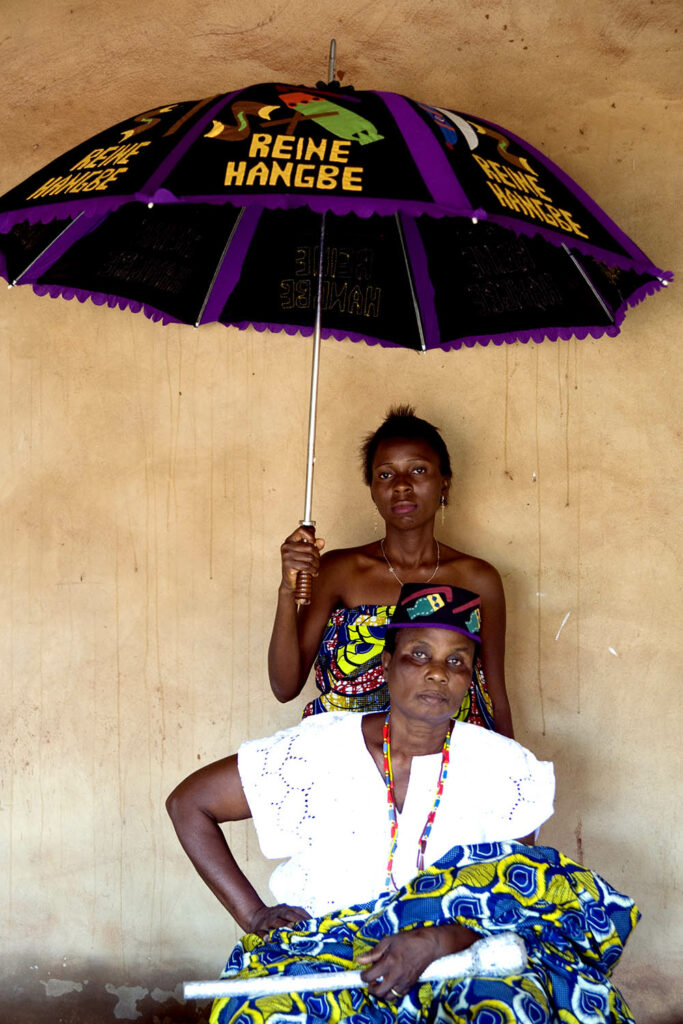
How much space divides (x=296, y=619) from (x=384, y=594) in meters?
0.34

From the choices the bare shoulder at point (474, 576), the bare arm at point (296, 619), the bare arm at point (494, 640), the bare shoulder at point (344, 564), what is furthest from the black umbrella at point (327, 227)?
the bare arm at point (494, 640)

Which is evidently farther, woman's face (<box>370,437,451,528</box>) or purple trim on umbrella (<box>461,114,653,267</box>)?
woman's face (<box>370,437,451,528</box>)

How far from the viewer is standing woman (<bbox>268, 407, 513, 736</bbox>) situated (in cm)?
321

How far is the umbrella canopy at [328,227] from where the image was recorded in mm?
2289

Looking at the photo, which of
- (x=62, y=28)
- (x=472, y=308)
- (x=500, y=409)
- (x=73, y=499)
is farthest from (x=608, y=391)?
(x=62, y=28)

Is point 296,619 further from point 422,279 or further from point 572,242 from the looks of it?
point 572,242

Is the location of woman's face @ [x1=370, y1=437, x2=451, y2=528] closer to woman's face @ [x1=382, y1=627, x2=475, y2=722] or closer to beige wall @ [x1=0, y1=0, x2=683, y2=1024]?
beige wall @ [x1=0, y1=0, x2=683, y2=1024]

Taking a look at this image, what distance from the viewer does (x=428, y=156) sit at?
237cm

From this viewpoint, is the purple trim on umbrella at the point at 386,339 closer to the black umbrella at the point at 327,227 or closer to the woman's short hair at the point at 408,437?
the black umbrella at the point at 327,227

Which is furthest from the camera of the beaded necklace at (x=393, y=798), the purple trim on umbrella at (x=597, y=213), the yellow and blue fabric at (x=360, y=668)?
the yellow and blue fabric at (x=360, y=668)

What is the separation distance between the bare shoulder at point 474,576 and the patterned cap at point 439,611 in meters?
0.75

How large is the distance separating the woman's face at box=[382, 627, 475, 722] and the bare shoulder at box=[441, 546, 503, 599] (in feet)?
2.63

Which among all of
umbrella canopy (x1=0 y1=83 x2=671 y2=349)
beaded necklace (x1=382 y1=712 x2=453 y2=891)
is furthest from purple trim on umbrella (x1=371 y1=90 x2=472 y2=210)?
beaded necklace (x1=382 y1=712 x2=453 y2=891)

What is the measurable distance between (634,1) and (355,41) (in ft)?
3.30
